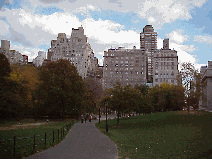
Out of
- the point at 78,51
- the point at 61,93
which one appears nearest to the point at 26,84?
the point at 61,93

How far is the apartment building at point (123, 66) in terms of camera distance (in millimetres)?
142250

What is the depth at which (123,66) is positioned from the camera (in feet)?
472

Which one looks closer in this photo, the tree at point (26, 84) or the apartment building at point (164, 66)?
the tree at point (26, 84)

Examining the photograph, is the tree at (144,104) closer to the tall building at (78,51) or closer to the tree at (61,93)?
the tree at (61,93)

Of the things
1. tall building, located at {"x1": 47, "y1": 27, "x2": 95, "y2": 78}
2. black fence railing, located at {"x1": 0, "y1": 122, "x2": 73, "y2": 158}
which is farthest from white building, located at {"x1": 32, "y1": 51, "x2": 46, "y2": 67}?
black fence railing, located at {"x1": 0, "y1": 122, "x2": 73, "y2": 158}

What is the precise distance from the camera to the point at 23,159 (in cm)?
1136

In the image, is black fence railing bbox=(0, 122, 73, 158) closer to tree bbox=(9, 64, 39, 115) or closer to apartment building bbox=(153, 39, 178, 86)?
tree bbox=(9, 64, 39, 115)

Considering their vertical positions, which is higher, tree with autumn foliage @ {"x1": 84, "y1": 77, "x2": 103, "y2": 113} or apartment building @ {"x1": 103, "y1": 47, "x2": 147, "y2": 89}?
apartment building @ {"x1": 103, "y1": 47, "x2": 147, "y2": 89}

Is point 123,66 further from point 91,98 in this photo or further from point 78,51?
point 91,98

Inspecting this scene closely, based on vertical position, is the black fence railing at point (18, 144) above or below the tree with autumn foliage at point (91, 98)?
below

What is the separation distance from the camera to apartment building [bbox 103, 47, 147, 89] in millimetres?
142250

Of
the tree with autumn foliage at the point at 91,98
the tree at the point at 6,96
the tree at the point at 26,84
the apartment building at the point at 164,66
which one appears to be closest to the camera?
the tree at the point at 6,96

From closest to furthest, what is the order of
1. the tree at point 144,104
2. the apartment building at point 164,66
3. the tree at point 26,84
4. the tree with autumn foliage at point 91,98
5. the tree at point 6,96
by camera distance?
the tree at point 6,96 → the tree at point 144,104 → the tree at point 26,84 → the tree with autumn foliage at point 91,98 → the apartment building at point 164,66

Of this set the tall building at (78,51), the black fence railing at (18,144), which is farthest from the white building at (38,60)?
→ the black fence railing at (18,144)
